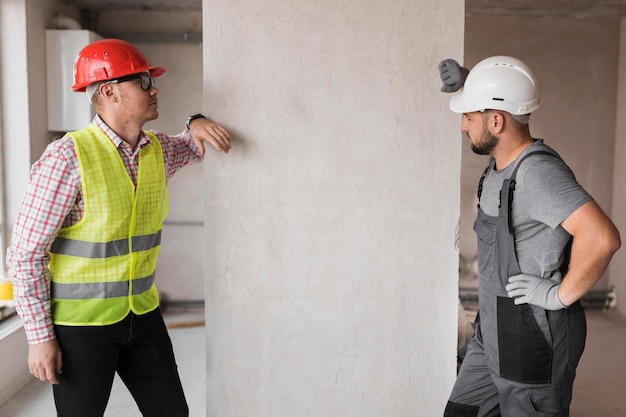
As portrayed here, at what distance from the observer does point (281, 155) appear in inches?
83.0

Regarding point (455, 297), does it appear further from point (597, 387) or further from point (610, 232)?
point (597, 387)

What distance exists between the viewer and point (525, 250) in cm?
179

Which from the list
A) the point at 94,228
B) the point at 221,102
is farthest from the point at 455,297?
the point at 94,228

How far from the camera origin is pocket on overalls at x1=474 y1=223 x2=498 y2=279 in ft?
6.12

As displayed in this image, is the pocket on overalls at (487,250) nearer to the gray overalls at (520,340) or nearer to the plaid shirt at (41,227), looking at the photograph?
the gray overalls at (520,340)

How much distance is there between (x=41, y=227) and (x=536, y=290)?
1.39 m

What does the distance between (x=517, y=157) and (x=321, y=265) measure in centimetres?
75

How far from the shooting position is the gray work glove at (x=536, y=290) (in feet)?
5.65

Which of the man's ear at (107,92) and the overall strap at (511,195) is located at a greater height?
the man's ear at (107,92)

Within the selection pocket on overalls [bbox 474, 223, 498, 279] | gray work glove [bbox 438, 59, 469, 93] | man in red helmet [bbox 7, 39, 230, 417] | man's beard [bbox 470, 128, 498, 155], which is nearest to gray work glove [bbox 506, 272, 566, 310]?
pocket on overalls [bbox 474, 223, 498, 279]

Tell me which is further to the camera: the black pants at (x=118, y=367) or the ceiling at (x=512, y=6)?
the ceiling at (x=512, y=6)

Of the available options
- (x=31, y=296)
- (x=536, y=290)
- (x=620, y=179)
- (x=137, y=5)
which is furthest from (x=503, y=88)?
(x=620, y=179)

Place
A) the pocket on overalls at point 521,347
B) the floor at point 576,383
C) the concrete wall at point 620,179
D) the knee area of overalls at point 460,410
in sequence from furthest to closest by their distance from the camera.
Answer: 1. the concrete wall at point 620,179
2. the floor at point 576,383
3. the knee area of overalls at point 460,410
4. the pocket on overalls at point 521,347

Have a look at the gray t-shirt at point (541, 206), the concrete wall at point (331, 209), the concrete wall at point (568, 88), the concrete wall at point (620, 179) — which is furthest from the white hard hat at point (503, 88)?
the concrete wall at point (620, 179)
